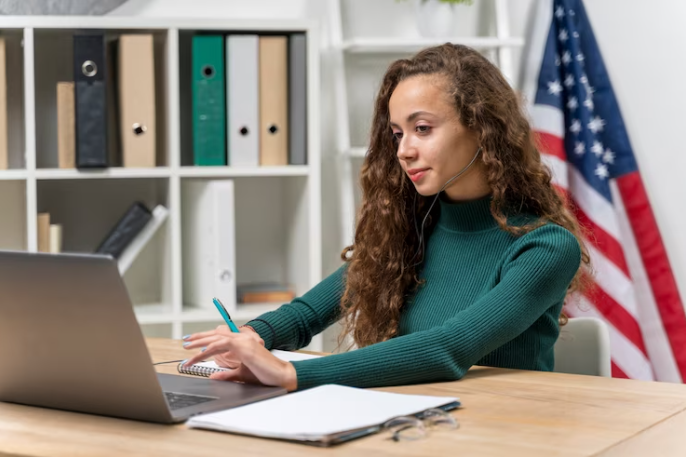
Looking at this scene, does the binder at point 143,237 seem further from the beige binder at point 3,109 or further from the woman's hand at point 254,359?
the woman's hand at point 254,359

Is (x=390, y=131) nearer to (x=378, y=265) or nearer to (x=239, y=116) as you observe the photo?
(x=378, y=265)

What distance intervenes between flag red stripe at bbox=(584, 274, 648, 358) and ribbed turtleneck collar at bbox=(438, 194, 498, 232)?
113cm

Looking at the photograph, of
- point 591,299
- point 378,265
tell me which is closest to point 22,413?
point 378,265

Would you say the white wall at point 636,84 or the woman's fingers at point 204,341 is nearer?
the woman's fingers at point 204,341

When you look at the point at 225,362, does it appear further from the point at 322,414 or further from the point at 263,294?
the point at 263,294

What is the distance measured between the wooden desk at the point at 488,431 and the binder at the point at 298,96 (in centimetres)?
135

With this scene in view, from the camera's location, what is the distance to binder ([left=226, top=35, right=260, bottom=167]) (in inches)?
99.3

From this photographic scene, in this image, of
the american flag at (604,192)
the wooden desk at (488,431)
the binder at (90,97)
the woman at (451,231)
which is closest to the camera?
the wooden desk at (488,431)

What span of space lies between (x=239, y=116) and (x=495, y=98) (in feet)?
3.28

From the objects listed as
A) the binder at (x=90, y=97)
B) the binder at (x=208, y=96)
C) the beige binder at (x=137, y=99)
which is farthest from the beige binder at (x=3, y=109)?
the binder at (x=208, y=96)

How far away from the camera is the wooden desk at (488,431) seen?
99cm

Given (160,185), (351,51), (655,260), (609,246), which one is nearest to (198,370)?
(160,185)

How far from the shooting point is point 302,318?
1.78 m

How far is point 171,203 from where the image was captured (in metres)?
2.53
